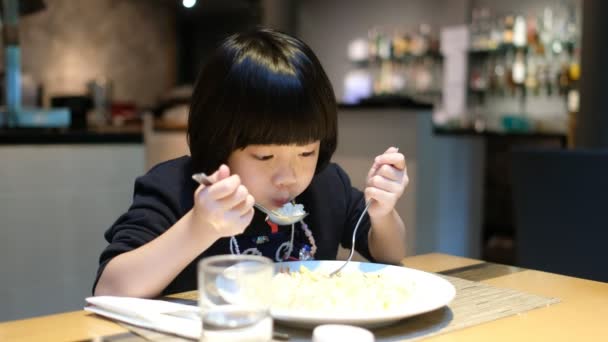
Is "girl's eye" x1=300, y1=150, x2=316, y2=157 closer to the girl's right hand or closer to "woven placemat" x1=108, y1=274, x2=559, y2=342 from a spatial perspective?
the girl's right hand

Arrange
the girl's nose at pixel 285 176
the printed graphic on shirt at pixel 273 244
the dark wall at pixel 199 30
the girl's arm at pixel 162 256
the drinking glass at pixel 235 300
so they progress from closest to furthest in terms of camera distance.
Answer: the drinking glass at pixel 235 300 < the girl's arm at pixel 162 256 < the girl's nose at pixel 285 176 < the printed graphic on shirt at pixel 273 244 < the dark wall at pixel 199 30

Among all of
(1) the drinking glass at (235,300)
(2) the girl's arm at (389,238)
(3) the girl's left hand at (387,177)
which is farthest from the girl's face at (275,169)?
(1) the drinking glass at (235,300)

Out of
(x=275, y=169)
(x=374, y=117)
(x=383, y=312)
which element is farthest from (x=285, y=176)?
(x=374, y=117)

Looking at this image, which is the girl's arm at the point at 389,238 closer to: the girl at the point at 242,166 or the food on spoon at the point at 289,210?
the girl at the point at 242,166

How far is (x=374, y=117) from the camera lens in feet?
11.7

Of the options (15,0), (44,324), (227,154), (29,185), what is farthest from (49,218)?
(44,324)

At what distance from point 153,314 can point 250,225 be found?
438 millimetres

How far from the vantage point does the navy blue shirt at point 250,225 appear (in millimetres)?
1073

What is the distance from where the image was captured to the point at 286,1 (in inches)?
227

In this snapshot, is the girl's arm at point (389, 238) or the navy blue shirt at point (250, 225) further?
the girl's arm at point (389, 238)

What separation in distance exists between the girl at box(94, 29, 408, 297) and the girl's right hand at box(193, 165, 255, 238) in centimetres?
2

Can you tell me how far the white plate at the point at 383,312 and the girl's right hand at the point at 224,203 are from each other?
15cm

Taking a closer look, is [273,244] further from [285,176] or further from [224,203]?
[224,203]

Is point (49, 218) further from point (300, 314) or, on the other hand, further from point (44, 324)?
point (300, 314)
